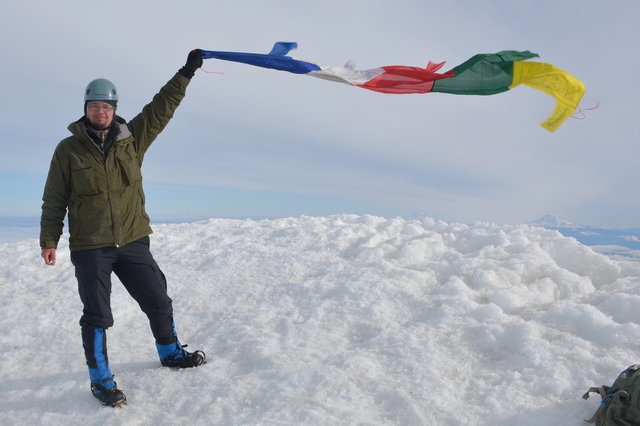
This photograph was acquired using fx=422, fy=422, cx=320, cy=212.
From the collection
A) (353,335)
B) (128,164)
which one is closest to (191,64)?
(128,164)

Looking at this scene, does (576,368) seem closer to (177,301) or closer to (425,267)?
(425,267)

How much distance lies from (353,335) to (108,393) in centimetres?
245

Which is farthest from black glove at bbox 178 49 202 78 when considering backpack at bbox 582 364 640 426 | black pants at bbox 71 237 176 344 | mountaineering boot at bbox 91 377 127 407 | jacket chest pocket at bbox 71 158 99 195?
backpack at bbox 582 364 640 426

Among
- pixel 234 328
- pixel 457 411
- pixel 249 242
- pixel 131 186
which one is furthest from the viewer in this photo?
pixel 249 242

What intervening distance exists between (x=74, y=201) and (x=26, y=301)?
11.3ft

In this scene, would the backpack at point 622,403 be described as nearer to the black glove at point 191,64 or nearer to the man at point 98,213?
the man at point 98,213

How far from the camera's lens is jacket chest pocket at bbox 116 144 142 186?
390 cm

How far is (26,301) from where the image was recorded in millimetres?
6188

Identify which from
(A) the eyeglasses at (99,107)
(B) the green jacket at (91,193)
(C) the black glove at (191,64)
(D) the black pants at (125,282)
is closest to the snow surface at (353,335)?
(D) the black pants at (125,282)

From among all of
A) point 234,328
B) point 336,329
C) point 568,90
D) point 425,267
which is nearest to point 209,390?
point 234,328

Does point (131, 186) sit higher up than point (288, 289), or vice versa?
point (131, 186)

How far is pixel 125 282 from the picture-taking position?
416 centimetres

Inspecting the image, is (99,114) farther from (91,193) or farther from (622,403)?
(622,403)

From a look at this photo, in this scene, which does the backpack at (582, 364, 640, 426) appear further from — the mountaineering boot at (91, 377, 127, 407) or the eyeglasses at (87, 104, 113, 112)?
the eyeglasses at (87, 104, 113, 112)
